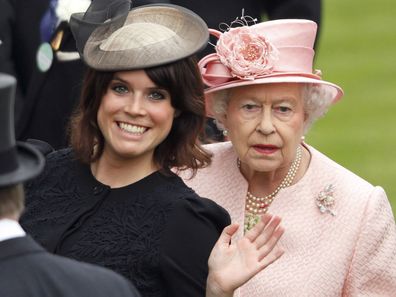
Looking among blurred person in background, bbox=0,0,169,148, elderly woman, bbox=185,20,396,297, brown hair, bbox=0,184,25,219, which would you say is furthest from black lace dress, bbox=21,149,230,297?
blurred person in background, bbox=0,0,169,148

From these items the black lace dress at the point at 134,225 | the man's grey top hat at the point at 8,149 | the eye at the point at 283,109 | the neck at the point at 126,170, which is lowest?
the black lace dress at the point at 134,225

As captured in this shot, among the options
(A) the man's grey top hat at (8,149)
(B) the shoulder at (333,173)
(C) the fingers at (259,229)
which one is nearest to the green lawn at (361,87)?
(B) the shoulder at (333,173)

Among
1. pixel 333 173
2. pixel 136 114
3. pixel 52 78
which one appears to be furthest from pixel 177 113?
pixel 52 78

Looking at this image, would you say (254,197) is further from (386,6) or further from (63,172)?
(386,6)

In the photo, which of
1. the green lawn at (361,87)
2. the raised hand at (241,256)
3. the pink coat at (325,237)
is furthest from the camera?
the green lawn at (361,87)

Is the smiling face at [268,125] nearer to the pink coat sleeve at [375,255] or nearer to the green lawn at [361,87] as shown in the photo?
the pink coat sleeve at [375,255]

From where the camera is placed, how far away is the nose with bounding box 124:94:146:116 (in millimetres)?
7137

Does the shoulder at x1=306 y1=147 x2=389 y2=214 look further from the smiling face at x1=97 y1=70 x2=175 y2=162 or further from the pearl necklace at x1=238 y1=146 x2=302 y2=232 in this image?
the smiling face at x1=97 y1=70 x2=175 y2=162

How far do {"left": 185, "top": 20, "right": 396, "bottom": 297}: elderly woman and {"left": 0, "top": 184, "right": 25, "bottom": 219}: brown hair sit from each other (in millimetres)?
2026

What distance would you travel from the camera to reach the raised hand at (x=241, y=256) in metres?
6.88

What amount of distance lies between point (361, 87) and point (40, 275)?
10494 mm

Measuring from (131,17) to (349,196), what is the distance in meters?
1.12

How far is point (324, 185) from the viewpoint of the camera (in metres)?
7.84

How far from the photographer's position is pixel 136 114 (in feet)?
23.4
